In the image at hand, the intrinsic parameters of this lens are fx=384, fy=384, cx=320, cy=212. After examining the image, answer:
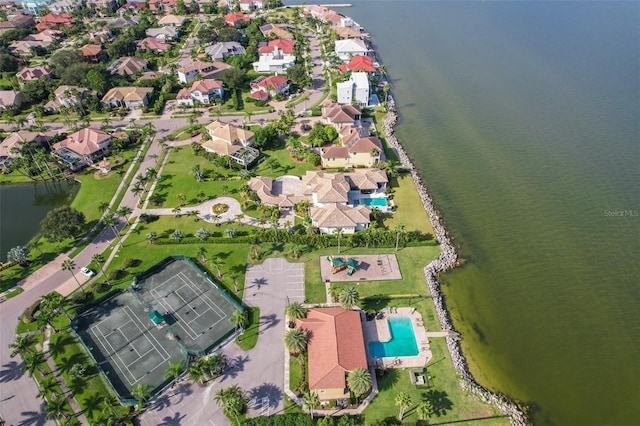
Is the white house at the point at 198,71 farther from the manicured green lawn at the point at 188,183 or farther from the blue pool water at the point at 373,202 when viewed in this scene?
the blue pool water at the point at 373,202

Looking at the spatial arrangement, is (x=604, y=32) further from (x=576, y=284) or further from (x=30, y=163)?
(x=30, y=163)

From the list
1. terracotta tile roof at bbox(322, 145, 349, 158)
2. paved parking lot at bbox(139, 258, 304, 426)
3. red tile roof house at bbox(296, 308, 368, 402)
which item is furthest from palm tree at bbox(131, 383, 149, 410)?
terracotta tile roof at bbox(322, 145, 349, 158)

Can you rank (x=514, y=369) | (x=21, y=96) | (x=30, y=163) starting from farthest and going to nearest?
1. (x=21, y=96)
2. (x=30, y=163)
3. (x=514, y=369)

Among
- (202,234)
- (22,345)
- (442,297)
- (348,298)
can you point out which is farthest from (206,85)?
(442,297)

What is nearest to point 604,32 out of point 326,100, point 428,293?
point 326,100

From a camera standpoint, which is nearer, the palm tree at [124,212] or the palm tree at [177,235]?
the palm tree at [177,235]

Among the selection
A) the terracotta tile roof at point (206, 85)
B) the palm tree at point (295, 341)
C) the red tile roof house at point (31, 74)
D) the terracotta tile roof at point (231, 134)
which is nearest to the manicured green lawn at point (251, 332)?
the palm tree at point (295, 341)

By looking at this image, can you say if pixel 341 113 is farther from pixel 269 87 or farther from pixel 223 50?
pixel 223 50
